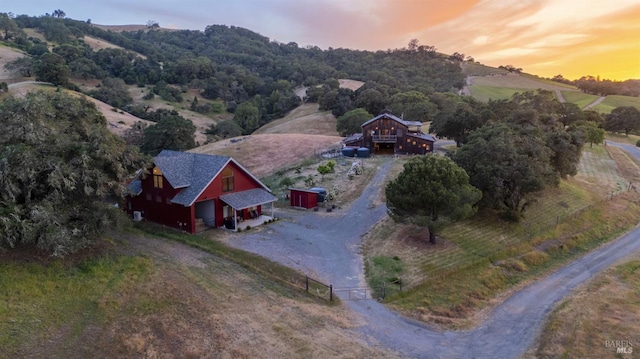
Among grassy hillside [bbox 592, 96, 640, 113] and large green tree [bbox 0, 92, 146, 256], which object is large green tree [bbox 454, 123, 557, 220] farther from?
grassy hillside [bbox 592, 96, 640, 113]

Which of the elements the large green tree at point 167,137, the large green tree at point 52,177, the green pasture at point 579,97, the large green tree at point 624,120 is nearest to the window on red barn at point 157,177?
the large green tree at point 52,177

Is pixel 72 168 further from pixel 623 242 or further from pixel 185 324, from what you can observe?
pixel 623 242

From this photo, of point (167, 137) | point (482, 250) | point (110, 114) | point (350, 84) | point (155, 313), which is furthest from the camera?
point (350, 84)

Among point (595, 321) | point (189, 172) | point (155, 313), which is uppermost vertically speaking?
point (189, 172)

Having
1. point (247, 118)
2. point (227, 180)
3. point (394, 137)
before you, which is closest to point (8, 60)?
point (247, 118)

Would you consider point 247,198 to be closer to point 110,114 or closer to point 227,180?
point 227,180

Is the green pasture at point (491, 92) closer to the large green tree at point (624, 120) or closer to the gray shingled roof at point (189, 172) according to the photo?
the large green tree at point (624, 120)

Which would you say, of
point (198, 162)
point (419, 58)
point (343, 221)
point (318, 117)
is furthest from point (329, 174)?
point (419, 58)
